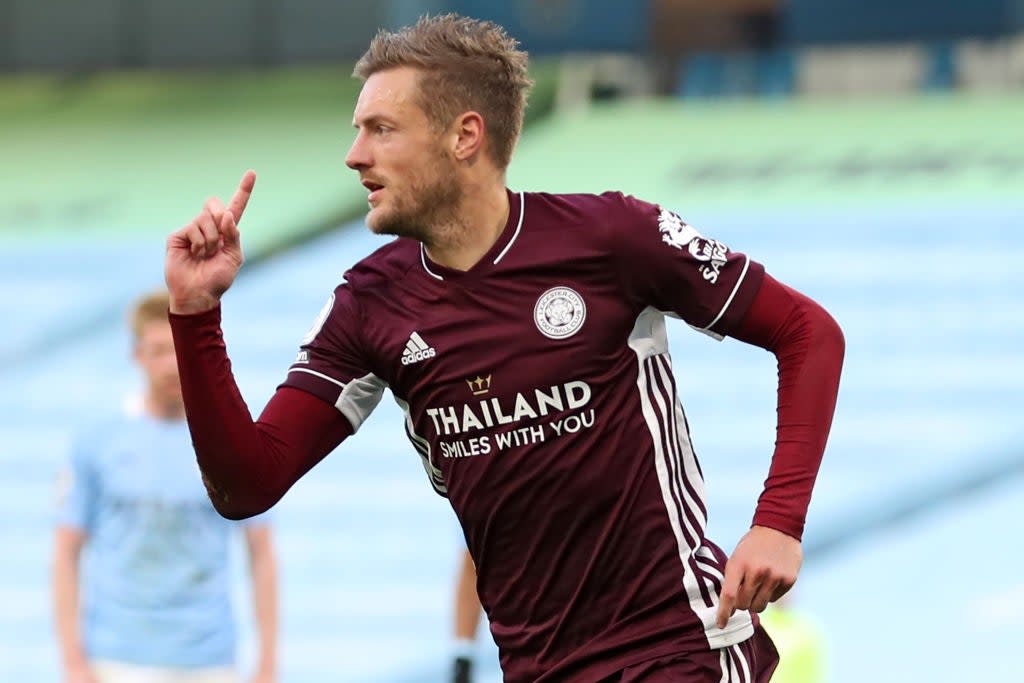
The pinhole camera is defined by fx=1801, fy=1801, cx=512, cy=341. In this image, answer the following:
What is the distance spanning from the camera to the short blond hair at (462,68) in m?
3.37

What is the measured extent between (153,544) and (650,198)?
14.6 feet

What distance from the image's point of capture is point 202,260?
315 centimetres

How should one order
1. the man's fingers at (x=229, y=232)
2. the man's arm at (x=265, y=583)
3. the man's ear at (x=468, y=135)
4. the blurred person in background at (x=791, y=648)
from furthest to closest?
the blurred person in background at (x=791, y=648) → the man's arm at (x=265, y=583) → the man's ear at (x=468, y=135) → the man's fingers at (x=229, y=232)

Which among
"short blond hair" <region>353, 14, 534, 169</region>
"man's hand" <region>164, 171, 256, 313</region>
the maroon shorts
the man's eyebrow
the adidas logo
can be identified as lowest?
the maroon shorts

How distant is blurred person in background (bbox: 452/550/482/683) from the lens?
4796mm

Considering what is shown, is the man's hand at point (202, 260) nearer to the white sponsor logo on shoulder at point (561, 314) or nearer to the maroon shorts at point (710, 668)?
the white sponsor logo on shoulder at point (561, 314)

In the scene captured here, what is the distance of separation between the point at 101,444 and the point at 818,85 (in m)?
4.95

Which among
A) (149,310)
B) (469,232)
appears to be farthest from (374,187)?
(149,310)

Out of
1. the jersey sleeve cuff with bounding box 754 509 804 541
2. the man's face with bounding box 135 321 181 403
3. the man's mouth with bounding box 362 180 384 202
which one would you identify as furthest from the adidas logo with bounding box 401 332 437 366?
the man's face with bounding box 135 321 181 403

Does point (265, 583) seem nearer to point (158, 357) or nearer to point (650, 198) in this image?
point (158, 357)

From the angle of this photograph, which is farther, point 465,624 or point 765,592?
point 465,624

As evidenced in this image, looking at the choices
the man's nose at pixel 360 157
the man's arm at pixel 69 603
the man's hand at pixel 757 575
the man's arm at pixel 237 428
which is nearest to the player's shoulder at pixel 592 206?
the man's nose at pixel 360 157

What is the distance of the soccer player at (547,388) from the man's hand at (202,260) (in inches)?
1.9

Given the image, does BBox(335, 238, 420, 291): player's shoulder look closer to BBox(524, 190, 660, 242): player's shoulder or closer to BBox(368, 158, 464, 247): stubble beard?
BBox(368, 158, 464, 247): stubble beard
